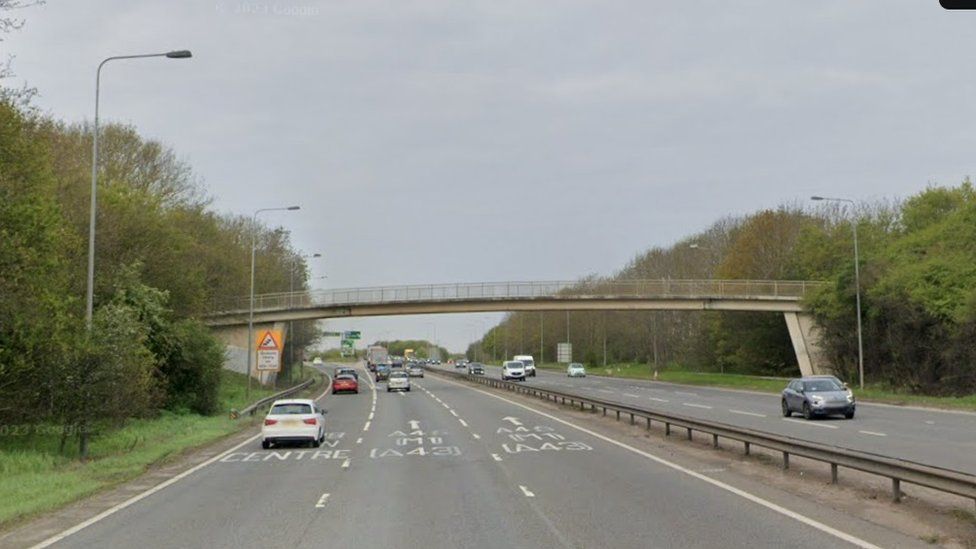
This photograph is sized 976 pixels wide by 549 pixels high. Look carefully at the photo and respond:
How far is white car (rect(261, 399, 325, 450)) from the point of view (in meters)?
24.6

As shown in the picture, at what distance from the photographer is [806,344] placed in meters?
66.1

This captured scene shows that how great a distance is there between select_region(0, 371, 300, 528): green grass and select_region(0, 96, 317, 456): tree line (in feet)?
2.45

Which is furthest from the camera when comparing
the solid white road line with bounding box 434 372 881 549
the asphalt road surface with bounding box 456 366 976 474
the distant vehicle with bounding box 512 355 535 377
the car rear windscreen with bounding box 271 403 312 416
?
the distant vehicle with bounding box 512 355 535 377

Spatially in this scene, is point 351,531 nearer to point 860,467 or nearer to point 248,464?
point 860,467

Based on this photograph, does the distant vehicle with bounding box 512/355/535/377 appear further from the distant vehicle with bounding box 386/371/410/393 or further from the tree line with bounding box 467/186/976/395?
the distant vehicle with bounding box 386/371/410/393

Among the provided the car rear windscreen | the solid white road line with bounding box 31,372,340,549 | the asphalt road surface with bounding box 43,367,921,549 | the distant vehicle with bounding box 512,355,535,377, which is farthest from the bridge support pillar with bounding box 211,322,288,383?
the asphalt road surface with bounding box 43,367,921,549

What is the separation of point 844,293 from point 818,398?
1085 inches

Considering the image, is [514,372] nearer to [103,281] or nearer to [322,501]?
[103,281]

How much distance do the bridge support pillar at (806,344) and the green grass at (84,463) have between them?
145 ft

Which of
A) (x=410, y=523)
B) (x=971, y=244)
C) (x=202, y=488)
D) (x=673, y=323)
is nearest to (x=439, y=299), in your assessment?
(x=971, y=244)

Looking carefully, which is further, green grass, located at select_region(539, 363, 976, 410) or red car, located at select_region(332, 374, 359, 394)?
red car, located at select_region(332, 374, 359, 394)

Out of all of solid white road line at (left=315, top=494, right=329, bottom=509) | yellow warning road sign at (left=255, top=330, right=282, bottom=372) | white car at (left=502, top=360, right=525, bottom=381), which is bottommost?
white car at (left=502, top=360, right=525, bottom=381)

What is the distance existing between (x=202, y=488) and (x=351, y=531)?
619cm

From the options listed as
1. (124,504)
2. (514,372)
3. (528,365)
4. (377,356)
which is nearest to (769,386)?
(514,372)
